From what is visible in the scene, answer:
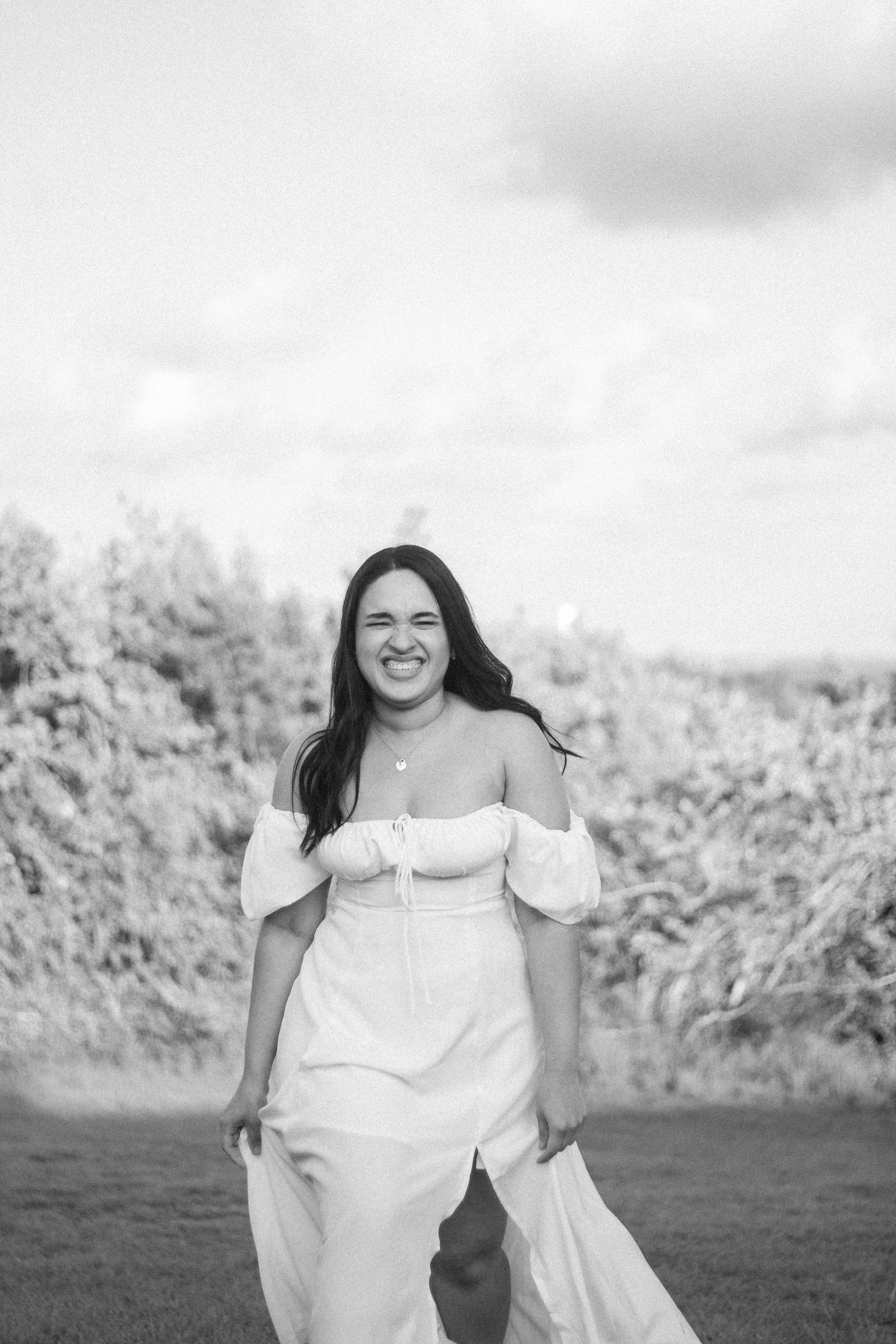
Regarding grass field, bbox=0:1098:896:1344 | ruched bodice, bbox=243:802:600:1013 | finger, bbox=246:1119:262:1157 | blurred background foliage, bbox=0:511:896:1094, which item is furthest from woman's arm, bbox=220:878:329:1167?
blurred background foliage, bbox=0:511:896:1094

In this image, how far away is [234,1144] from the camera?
356cm

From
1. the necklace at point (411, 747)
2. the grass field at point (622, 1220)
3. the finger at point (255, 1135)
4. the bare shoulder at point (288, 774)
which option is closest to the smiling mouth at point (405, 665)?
the necklace at point (411, 747)

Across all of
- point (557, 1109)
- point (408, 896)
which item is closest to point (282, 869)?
point (408, 896)

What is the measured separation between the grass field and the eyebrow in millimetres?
1865

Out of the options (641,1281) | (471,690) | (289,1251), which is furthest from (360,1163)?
(471,690)

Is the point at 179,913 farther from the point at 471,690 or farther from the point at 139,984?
the point at 471,690

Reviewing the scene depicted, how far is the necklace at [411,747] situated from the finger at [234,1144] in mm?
832

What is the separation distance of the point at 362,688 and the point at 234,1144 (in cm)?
102

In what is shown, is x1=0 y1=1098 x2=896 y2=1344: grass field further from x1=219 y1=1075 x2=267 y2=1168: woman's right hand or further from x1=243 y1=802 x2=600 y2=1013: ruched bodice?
x1=243 y1=802 x2=600 y2=1013: ruched bodice

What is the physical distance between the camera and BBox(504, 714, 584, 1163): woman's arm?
10.8 feet

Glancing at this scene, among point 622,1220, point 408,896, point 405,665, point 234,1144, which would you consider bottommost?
point 622,1220

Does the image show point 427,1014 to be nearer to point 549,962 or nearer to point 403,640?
point 549,962

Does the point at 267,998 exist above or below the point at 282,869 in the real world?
below

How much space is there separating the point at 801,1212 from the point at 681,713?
330cm
